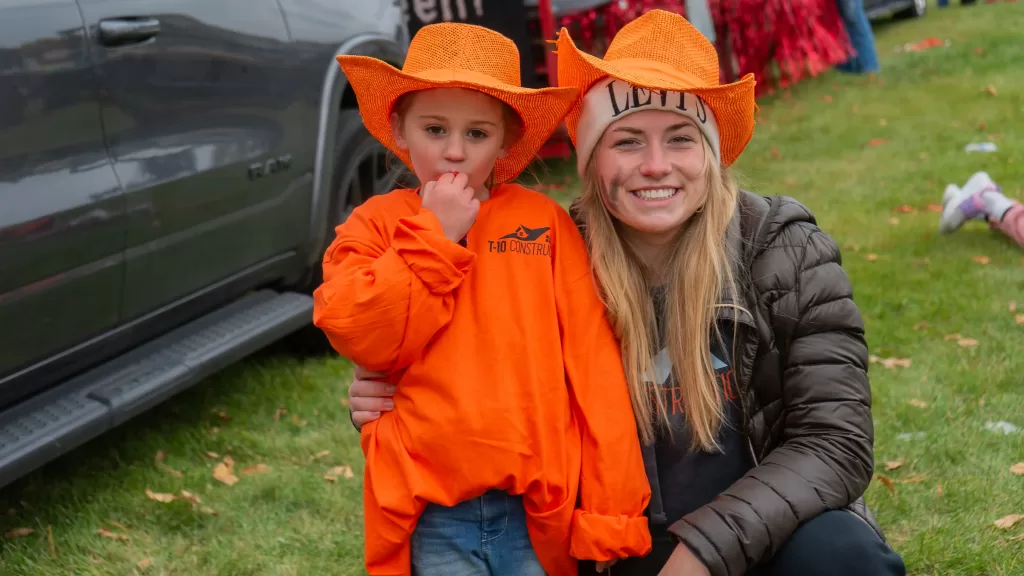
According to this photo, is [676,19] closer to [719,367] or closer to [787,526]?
[719,367]

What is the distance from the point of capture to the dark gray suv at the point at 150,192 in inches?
113

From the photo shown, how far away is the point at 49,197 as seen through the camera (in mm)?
2900

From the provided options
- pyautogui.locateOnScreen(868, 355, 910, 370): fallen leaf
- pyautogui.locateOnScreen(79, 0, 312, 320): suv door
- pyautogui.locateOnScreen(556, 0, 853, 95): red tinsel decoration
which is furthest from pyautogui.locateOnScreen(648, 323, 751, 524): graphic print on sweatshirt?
pyautogui.locateOnScreen(556, 0, 853, 95): red tinsel decoration

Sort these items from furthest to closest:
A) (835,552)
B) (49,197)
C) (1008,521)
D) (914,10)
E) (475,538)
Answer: (914,10)
(1008,521)
(49,197)
(475,538)
(835,552)

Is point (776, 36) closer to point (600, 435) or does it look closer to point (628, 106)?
point (628, 106)

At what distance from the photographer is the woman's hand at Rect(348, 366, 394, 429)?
2246 mm

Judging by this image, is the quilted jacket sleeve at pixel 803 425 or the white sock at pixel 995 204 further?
the white sock at pixel 995 204

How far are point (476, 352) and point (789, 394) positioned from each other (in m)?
0.66

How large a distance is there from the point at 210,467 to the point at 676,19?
7.85 ft

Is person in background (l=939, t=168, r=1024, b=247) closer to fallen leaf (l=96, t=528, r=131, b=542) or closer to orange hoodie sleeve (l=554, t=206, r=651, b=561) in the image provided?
orange hoodie sleeve (l=554, t=206, r=651, b=561)

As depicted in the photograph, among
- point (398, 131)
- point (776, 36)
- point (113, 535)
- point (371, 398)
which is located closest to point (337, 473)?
point (113, 535)

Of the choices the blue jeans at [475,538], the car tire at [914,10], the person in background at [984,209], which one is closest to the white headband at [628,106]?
the blue jeans at [475,538]

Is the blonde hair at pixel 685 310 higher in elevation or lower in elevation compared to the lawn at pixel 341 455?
higher

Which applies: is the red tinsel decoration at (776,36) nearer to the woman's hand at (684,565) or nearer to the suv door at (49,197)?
the suv door at (49,197)
